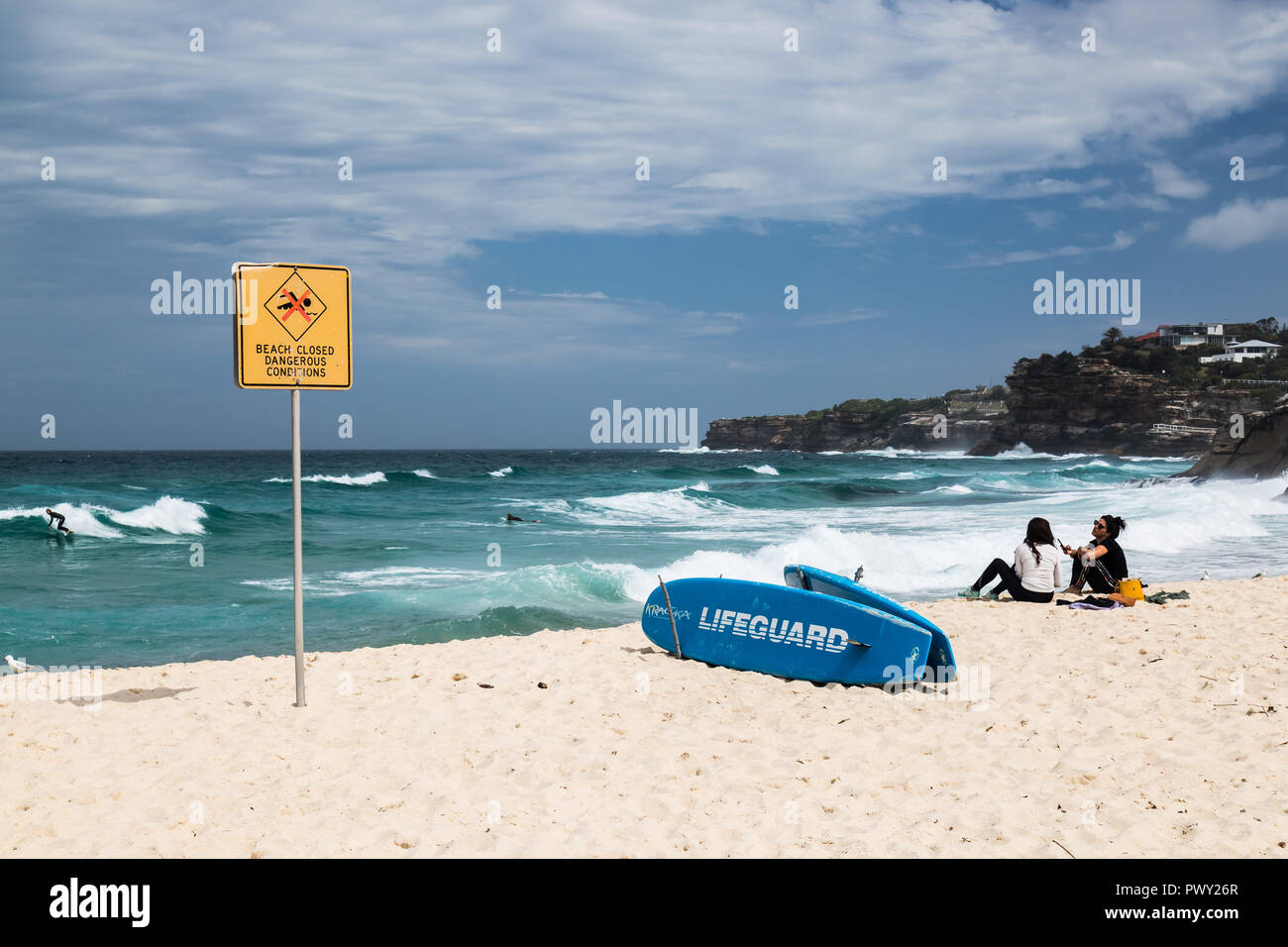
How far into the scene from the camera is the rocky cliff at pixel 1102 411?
228 ft

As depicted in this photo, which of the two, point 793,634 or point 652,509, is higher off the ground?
point 793,634

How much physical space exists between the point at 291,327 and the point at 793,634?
13.4 ft

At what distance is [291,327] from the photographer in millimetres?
5531

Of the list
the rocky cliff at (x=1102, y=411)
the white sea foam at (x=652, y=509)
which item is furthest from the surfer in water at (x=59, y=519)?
the rocky cliff at (x=1102, y=411)

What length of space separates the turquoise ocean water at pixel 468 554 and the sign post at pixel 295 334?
468 centimetres

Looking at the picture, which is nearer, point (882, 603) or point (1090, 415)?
point (882, 603)

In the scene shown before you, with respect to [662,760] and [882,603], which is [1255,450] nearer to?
[882,603]

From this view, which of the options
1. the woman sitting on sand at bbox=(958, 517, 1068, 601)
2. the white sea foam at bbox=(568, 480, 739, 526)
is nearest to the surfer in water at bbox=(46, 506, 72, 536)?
the white sea foam at bbox=(568, 480, 739, 526)

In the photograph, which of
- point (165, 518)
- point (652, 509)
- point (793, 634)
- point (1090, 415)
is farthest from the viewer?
point (1090, 415)

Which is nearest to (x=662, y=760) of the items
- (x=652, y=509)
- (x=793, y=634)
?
(x=793, y=634)
